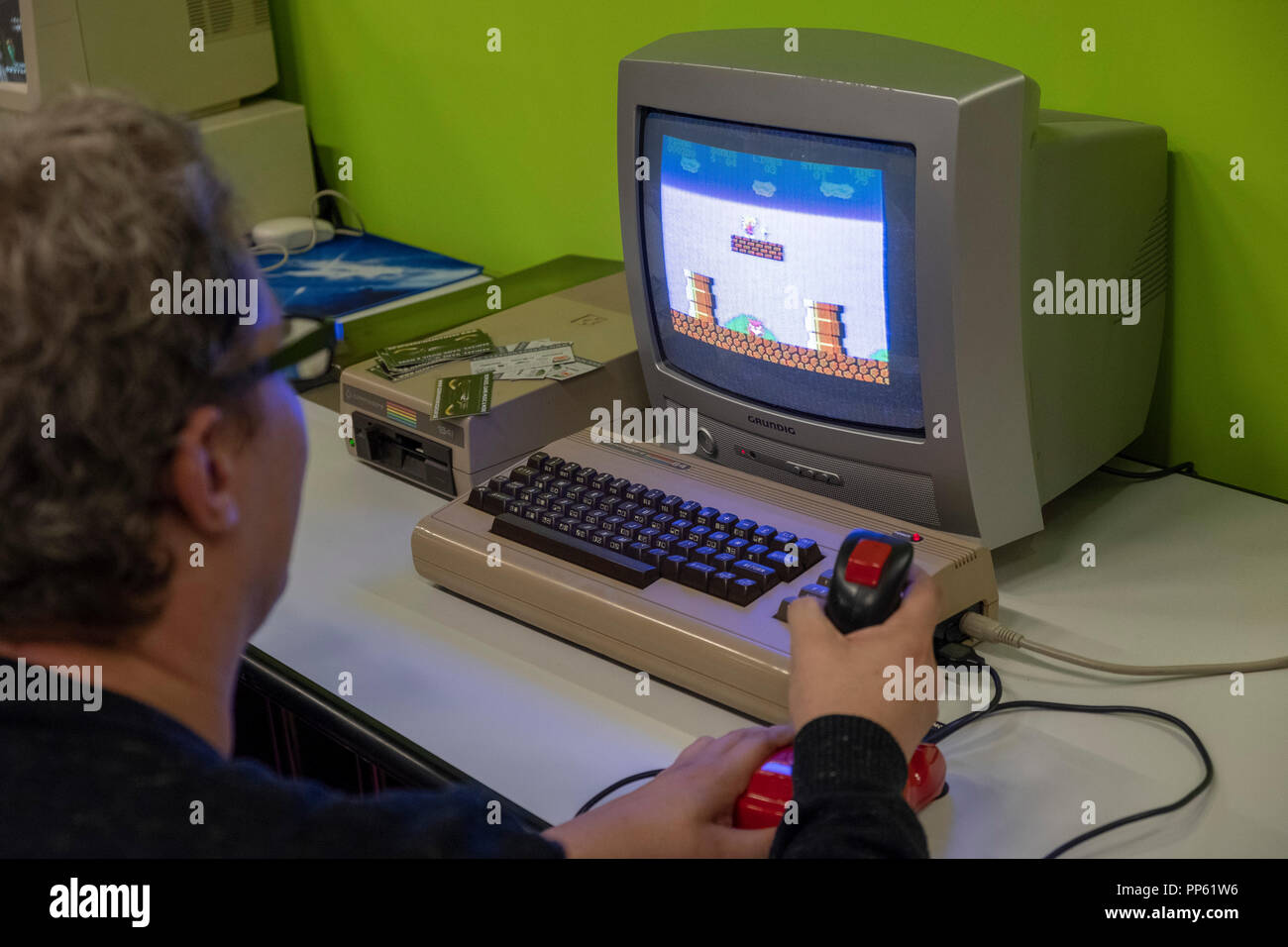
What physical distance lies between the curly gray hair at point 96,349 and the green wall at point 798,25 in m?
1.01

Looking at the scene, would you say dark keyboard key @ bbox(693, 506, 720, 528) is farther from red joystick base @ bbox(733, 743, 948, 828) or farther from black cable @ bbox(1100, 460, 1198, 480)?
Answer: black cable @ bbox(1100, 460, 1198, 480)

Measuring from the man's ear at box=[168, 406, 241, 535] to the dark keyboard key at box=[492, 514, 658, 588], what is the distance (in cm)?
47

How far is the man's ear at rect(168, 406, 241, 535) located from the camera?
0.65 metres

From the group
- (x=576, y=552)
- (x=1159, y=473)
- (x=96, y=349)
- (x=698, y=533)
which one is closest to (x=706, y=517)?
(x=698, y=533)

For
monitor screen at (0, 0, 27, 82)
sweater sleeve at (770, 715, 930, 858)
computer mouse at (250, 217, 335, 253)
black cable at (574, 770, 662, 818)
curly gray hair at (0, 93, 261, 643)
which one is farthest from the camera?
computer mouse at (250, 217, 335, 253)

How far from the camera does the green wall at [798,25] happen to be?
126 cm

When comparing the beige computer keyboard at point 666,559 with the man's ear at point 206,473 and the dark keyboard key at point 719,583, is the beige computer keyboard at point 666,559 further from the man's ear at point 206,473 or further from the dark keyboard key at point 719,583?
the man's ear at point 206,473

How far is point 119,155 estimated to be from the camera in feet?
2.09

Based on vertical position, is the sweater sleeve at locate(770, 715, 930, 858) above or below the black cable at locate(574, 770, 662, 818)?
above

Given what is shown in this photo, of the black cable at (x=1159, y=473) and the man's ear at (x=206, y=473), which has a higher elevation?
the man's ear at (x=206, y=473)

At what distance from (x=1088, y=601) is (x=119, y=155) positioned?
36.0 inches

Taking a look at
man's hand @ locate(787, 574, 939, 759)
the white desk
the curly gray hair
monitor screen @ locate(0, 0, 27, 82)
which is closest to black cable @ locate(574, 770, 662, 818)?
the white desk

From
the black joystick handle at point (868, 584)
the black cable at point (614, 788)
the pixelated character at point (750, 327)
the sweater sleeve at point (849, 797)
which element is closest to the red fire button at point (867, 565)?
the black joystick handle at point (868, 584)
